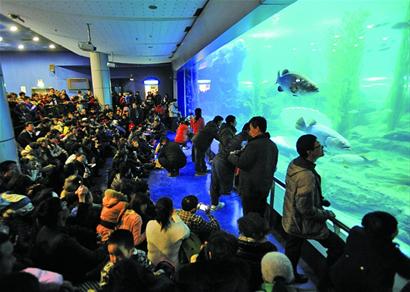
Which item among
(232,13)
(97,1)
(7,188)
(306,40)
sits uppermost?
(306,40)

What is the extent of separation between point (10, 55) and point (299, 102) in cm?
1922

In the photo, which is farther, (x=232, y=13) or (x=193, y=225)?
(x=232, y=13)

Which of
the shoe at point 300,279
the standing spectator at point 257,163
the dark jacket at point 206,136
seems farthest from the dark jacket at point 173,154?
the shoe at point 300,279

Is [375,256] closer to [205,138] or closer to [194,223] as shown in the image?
[194,223]

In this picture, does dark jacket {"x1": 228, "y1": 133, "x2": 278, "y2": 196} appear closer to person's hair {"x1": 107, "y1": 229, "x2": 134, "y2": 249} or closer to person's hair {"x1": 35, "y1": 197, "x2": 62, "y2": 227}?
person's hair {"x1": 107, "y1": 229, "x2": 134, "y2": 249}

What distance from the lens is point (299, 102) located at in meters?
16.4

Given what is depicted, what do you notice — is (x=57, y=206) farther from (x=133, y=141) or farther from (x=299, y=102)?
(x=299, y=102)

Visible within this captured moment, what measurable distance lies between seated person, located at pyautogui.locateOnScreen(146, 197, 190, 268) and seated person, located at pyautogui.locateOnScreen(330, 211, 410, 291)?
1.23 metres

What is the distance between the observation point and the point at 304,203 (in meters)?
2.23

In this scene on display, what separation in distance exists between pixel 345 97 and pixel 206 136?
29.7 ft

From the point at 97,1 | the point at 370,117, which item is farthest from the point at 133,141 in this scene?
the point at 370,117

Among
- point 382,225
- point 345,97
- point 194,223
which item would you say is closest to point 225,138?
point 194,223

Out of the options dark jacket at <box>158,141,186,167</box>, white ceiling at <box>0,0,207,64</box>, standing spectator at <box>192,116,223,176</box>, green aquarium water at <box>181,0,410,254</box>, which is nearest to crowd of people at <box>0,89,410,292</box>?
standing spectator at <box>192,116,223,176</box>

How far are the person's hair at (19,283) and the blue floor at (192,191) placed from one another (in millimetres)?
2849
